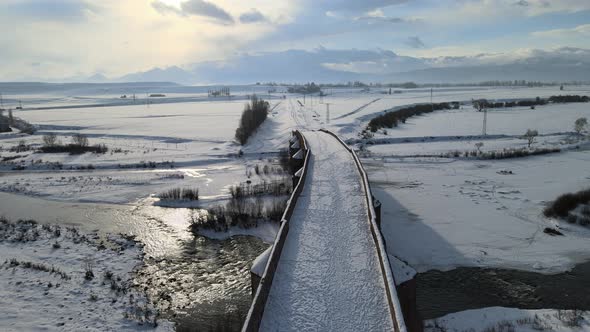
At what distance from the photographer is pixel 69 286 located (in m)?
15.6

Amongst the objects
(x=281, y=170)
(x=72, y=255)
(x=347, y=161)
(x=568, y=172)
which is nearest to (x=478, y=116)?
(x=568, y=172)

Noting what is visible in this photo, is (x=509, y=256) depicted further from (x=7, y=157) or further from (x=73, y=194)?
(x=7, y=157)

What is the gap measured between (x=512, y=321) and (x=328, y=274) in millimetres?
6623

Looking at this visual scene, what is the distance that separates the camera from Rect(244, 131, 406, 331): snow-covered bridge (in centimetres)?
853

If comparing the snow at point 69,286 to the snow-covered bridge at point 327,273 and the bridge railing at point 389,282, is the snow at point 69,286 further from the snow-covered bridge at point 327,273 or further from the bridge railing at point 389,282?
the bridge railing at point 389,282

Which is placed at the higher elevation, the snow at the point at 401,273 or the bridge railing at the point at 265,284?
the bridge railing at the point at 265,284

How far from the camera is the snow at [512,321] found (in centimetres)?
1246

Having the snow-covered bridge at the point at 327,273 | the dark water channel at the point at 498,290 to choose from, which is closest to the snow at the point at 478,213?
the dark water channel at the point at 498,290

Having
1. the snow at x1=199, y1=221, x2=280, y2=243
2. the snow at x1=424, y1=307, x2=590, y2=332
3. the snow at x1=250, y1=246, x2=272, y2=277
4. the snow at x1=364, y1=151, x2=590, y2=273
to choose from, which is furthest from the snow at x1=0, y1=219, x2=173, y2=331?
the snow at x1=364, y1=151, x2=590, y2=273

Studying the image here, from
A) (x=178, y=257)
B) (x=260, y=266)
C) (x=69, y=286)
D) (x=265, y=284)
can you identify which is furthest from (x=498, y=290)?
(x=69, y=286)

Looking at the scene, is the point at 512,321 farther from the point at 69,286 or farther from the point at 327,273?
the point at 69,286

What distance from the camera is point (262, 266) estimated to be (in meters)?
11.1

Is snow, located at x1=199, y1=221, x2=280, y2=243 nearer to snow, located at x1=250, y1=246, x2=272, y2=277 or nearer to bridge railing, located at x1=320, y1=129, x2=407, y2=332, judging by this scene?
bridge railing, located at x1=320, y1=129, x2=407, y2=332

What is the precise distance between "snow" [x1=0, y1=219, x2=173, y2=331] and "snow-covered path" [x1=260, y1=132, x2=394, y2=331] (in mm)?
5305
